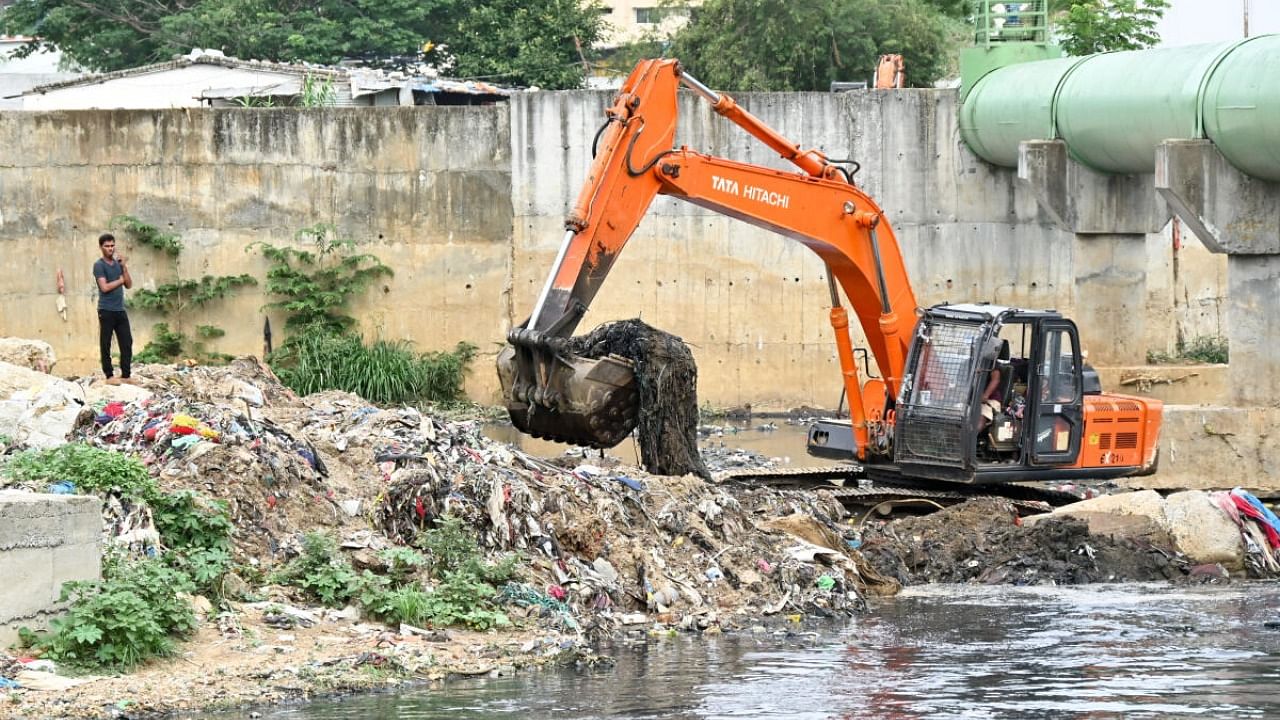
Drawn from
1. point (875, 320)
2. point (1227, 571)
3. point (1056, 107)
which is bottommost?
point (1227, 571)

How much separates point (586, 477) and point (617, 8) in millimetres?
51763

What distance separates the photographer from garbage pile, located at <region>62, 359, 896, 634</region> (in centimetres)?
1398

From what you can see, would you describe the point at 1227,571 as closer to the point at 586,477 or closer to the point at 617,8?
the point at 586,477

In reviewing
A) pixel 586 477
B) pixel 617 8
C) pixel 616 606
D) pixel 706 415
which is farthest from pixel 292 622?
pixel 617 8

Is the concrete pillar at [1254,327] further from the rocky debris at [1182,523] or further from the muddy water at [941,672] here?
the muddy water at [941,672]

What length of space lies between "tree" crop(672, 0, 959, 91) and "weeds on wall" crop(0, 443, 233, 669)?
22739 mm

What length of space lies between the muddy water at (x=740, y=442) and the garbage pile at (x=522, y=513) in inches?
265

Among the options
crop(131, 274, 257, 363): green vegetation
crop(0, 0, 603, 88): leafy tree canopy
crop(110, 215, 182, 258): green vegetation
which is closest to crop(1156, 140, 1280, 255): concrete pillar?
crop(131, 274, 257, 363): green vegetation

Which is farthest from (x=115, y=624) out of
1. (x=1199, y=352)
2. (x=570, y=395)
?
(x=1199, y=352)

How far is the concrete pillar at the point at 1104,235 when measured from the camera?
24578 millimetres

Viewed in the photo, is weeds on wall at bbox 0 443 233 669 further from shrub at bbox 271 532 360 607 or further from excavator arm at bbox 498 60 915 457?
excavator arm at bbox 498 60 915 457

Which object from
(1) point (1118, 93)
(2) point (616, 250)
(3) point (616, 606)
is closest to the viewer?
(3) point (616, 606)

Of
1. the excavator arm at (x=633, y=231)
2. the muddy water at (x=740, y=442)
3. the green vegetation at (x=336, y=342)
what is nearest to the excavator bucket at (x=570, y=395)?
the excavator arm at (x=633, y=231)

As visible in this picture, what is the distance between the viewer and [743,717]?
10938 millimetres
